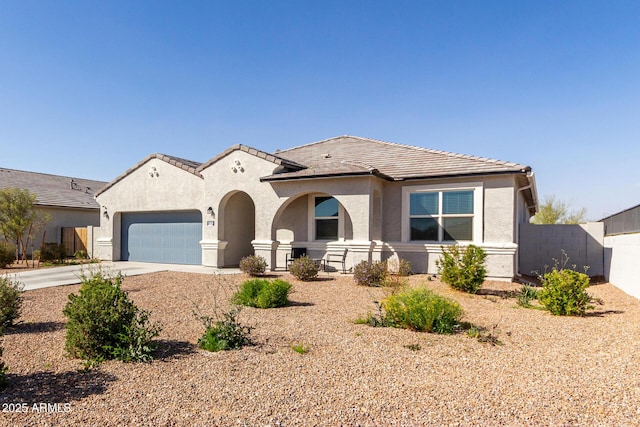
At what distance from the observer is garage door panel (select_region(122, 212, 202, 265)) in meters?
17.2

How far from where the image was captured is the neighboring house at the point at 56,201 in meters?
22.4

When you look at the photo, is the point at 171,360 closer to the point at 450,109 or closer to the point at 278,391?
the point at 278,391

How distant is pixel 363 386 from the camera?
168 inches

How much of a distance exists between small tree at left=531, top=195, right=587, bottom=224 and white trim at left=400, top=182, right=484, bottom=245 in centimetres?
2099

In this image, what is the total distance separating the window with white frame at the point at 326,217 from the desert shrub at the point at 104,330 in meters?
10.1

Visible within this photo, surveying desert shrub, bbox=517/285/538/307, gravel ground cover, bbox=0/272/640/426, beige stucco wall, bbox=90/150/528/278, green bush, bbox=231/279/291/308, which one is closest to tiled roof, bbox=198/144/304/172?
beige stucco wall, bbox=90/150/528/278

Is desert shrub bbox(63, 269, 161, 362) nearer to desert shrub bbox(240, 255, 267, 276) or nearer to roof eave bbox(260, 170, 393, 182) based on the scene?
desert shrub bbox(240, 255, 267, 276)

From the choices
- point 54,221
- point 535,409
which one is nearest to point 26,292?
point 535,409

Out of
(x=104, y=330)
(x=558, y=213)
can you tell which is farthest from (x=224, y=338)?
(x=558, y=213)

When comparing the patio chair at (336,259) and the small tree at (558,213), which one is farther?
the small tree at (558,213)

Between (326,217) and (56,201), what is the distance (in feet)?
62.1

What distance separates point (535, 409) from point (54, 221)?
26.8 m

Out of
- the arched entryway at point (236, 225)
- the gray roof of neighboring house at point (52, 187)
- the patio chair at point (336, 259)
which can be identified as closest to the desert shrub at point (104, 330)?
the patio chair at point (336, 259)

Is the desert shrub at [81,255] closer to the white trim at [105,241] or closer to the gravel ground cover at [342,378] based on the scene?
the white trim at [105,241]
